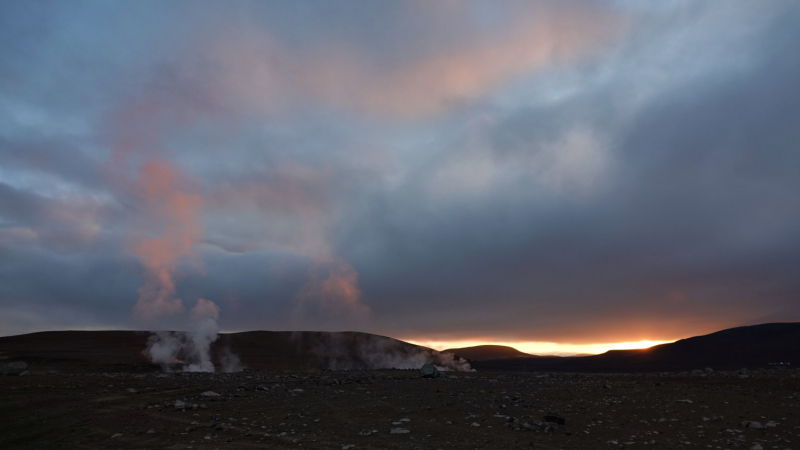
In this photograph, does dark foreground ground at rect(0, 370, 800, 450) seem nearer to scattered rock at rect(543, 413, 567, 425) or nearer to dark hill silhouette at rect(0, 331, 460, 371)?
scattered rock at rect(543, 413, 567, 425)

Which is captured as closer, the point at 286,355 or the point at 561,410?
the point at 561,410

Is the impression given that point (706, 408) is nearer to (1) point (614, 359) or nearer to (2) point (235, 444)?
(2) point (235, 444)

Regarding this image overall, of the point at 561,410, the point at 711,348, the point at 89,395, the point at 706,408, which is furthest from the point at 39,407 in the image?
the point at 711,348

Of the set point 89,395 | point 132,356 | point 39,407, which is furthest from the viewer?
point 132,356

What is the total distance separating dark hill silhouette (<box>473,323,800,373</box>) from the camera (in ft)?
300

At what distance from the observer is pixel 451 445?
12.0 meters

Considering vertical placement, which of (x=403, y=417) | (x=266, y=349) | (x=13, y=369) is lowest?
(x=403, y=417)

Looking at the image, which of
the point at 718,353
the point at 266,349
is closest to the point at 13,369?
the point at 266,349

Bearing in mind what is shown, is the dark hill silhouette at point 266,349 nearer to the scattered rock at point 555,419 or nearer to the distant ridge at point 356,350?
the distant ridge at point 356,350

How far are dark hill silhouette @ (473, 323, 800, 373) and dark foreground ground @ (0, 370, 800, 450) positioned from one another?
272ft

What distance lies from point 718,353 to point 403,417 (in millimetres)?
113170

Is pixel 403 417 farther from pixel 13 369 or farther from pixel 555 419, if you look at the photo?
pixel 13 369

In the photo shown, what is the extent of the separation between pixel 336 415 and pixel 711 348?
389 feet

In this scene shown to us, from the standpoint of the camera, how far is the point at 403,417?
15.7 metres
